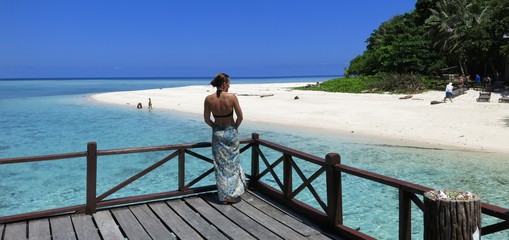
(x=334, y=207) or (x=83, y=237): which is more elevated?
(x=334, y=207)

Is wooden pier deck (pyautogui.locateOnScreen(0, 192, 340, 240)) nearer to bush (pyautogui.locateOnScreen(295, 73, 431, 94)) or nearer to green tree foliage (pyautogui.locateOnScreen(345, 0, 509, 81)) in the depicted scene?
bush (pyautogui.locateOnScreen(295, 73, 431, 94))

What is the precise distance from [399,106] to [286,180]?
21865 millimetres

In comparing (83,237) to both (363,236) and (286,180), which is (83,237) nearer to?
(286,180)

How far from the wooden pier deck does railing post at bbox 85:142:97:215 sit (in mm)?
123

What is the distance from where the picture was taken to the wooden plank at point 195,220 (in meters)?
5.46

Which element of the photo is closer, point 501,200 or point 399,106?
point 501,200

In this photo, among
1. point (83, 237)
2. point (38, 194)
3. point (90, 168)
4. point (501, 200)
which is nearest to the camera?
point (83, 237)

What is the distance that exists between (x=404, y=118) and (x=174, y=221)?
1894cm

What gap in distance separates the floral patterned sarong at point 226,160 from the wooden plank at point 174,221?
0.86 m

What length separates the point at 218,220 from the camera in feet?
19.6

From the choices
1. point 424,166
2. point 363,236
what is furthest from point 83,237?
point 424,166

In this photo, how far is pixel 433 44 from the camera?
4803cm

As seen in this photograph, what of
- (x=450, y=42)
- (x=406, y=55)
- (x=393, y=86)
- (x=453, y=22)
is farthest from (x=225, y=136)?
(x=453, y=22)

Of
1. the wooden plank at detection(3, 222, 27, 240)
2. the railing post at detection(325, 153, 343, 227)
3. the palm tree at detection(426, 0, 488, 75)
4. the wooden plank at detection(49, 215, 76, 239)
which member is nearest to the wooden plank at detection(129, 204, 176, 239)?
the wooden plank at detection(49, 215, 76, 239)
